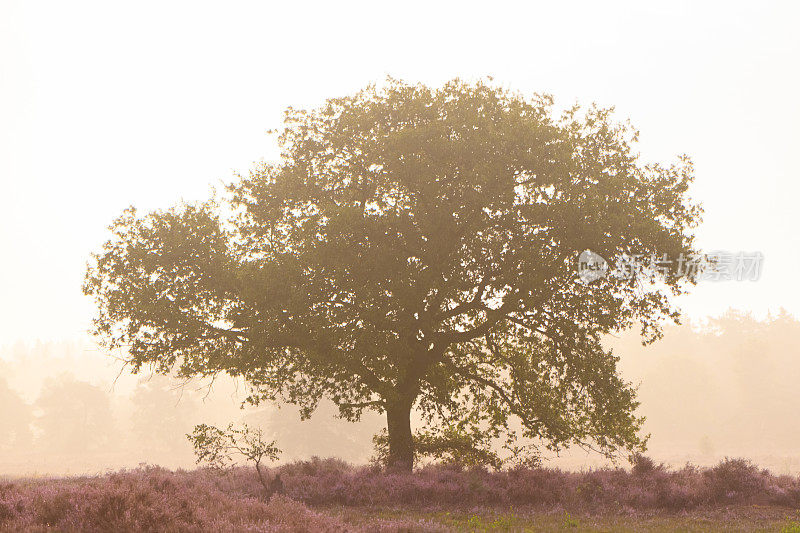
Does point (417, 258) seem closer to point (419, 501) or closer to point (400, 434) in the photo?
point (400, 434)

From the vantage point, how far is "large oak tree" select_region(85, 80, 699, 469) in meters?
17.2

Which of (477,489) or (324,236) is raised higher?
(324,236)

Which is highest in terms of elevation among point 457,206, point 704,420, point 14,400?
point 457,206

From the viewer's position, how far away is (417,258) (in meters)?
18.9

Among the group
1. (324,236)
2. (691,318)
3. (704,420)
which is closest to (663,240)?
(324,236)

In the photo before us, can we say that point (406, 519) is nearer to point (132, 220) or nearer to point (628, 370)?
point (132, 220)

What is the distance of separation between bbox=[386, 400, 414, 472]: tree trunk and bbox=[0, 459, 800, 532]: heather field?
39.6 inches

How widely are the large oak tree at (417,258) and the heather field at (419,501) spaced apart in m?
2.04

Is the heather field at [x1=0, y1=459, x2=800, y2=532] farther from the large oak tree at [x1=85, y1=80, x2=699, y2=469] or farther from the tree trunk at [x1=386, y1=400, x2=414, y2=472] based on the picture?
the large oak tree at [x1=85, y1=80, x2=699, y2=469]

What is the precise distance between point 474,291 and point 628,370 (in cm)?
8956

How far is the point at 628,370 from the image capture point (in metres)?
99.2

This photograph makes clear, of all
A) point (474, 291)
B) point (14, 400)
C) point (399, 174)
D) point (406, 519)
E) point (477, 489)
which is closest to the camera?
point (406, 519)

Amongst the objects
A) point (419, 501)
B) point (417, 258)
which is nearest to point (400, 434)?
point (419, 501)

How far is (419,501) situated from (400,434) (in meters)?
4.31
